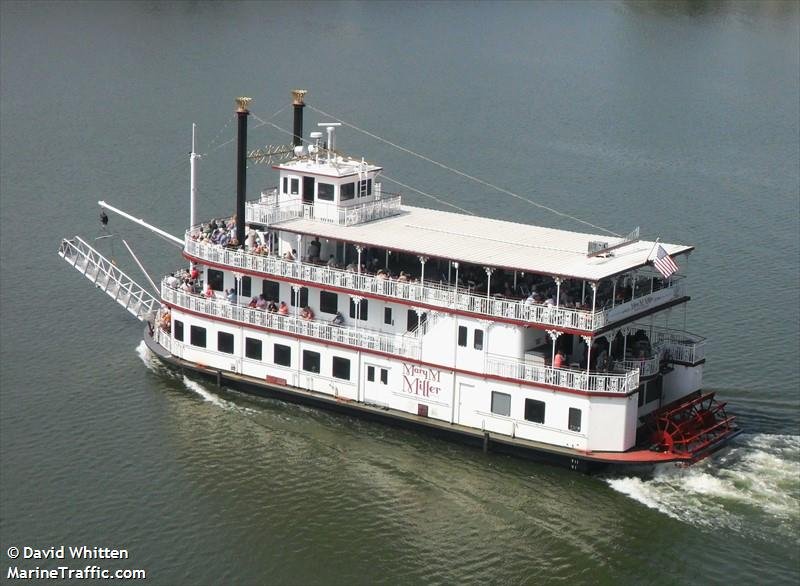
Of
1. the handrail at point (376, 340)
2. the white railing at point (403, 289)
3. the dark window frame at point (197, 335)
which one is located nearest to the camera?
the handrail at point (376, 340)

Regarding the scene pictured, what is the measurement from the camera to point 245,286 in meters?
57.4

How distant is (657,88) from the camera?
383 ft

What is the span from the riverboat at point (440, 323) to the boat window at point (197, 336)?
0.05 metres

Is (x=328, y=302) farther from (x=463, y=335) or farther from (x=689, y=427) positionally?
(x=689, y=427)

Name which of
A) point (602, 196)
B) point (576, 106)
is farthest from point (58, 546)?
point (576, 106)

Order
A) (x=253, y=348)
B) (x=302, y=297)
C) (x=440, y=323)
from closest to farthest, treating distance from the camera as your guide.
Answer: (x=440, y=323) → (x=302, y=297) → (x=253, y=348)

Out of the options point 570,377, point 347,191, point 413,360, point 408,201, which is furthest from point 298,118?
point 408,201

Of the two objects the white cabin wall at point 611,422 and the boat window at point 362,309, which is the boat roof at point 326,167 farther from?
the white cabin wall at point 611,422

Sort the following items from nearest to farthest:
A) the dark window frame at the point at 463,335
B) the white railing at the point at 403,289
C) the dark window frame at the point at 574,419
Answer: the white railing at the point at 403,289 < the dark window frame at the point at 574,419 < the dark window frame at the point at 463,335

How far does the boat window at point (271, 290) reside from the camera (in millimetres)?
56781

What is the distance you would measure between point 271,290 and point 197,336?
3.69m

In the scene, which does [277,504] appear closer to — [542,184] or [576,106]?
[542,184]

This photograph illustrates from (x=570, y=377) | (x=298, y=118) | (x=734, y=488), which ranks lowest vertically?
(x=734, y=488)

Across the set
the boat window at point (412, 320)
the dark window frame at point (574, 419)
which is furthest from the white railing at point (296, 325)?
the dark window frame at point (574, 419)
